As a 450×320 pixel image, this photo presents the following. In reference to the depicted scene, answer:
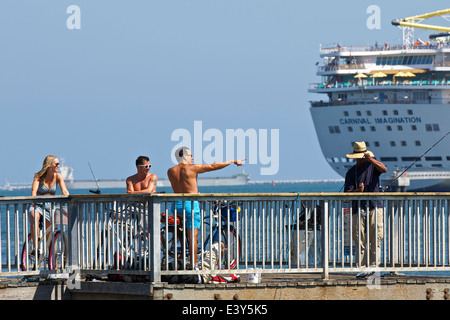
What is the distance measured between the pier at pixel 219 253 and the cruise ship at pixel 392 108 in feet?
279

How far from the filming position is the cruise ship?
337 ft

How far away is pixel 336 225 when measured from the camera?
13188 millimetres

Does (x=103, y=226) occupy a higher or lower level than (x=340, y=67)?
lower

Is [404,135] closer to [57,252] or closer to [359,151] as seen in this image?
[359,151]

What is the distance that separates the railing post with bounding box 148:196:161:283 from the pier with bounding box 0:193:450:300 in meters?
0.01

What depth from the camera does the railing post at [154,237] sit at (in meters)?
11.1

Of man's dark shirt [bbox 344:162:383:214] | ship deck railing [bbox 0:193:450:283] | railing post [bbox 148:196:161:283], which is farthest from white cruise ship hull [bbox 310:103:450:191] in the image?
railing post [bbox 148:196:161:283]

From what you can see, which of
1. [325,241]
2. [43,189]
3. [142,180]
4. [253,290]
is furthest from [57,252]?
[325,241]

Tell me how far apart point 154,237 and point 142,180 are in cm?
174

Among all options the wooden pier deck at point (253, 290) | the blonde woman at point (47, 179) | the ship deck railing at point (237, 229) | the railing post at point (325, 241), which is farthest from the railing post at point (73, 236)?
the railing post at point (325, 241)
